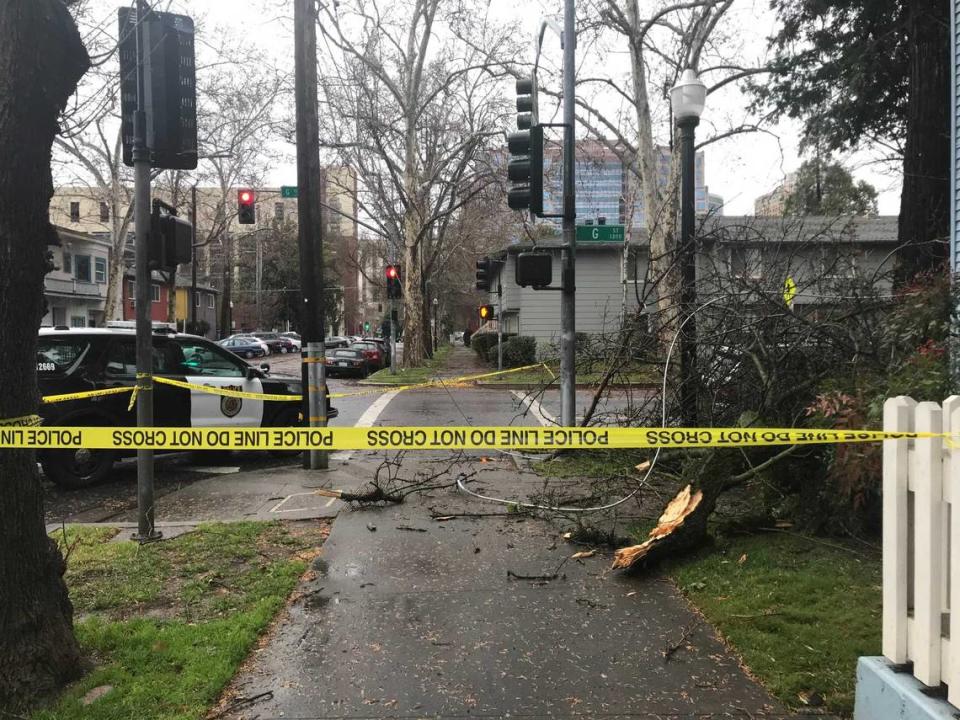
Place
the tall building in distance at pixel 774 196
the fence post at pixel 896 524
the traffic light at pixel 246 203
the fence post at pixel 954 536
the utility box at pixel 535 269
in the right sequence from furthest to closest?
the traffic light at pixel 246 203 < the tall building in distance at pixel 774 196 < the utility box at pixel 535 269 < the fence post at pixel 896 524 < the fence post at pixel 954 536

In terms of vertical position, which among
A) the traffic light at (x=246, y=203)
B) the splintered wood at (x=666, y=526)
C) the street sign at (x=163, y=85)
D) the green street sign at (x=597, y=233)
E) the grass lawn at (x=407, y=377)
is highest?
the traffic light at (x=246, y=203)

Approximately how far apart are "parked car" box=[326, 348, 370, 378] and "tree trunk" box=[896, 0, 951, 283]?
1993cm

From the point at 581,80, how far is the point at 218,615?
70.6ft

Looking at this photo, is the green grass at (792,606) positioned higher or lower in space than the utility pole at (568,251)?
lower

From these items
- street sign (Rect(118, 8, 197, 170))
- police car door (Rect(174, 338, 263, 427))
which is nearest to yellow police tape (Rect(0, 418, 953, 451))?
street sign (Rect(118, 8, 197, 170))

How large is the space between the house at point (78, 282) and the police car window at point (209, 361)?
37849 millimetres

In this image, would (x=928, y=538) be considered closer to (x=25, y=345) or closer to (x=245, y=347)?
(x=25, y=345)

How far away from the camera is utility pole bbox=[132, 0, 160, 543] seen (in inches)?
216

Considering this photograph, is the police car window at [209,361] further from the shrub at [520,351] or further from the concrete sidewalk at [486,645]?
the shrub at [520,351]

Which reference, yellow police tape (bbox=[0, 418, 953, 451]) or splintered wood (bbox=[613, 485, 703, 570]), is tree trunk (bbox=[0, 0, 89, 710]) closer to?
yellow police tape (bbox=[0, 418, 953, 451])

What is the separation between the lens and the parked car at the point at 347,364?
27.1 metres

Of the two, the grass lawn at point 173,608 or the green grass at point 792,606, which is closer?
the grass lawn at point 173,608

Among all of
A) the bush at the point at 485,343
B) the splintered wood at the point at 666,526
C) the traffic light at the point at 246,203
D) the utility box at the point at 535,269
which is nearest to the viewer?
the splintered wood at the point at 666,526

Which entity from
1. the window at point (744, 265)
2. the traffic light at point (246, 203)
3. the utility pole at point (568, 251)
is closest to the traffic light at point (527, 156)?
the utility pole at point (568, 251)
